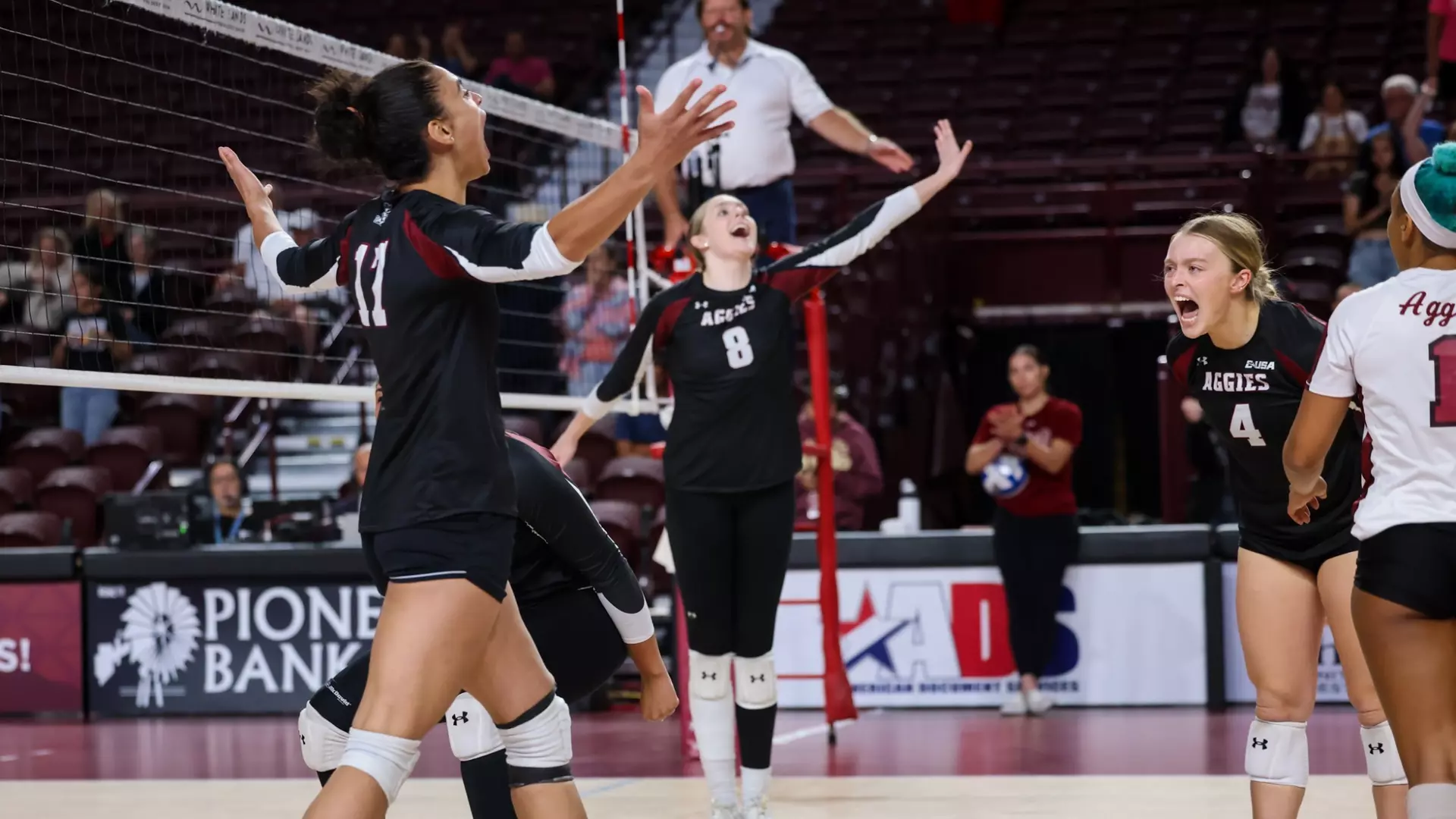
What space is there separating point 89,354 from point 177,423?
4.19ft

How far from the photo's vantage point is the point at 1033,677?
8250 mm

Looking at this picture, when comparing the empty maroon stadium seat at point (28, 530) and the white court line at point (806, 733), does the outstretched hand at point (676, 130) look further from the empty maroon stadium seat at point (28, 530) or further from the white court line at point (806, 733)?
the empty maroon stadium seat at point (28, 530)

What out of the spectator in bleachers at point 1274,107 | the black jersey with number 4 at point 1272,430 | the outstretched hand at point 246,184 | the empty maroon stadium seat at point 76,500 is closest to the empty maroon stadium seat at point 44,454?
the empty maroon stadium seat at point 76,500

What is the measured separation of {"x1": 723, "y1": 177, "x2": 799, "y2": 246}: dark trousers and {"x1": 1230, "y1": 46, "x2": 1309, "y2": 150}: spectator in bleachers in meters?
7.06

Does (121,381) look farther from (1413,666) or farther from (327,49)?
(1413,666)

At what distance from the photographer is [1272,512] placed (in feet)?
13.4

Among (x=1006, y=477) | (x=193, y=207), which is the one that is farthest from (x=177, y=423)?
(x=1006, y=477)

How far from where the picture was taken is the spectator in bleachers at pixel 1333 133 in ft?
40.2

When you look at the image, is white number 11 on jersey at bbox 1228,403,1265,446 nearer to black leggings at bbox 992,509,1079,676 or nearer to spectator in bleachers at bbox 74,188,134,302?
black leggings at bbox 992,509,1079,676

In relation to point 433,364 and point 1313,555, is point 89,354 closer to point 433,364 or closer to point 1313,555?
point 433,364

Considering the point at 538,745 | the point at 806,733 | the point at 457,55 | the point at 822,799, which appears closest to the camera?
the point at 538,745

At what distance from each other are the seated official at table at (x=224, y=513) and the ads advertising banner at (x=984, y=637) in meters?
3.24

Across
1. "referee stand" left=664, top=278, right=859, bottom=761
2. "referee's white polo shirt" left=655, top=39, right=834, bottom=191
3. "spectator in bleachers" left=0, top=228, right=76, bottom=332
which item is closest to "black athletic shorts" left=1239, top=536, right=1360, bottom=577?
"referee stand" left=664, top=278, right=859, bottom=761

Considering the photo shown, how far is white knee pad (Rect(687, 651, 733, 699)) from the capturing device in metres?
5.45
